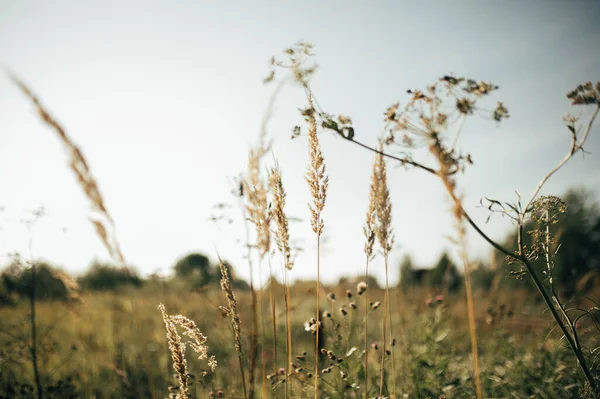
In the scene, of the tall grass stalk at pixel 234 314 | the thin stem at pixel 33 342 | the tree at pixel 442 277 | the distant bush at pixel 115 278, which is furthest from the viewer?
the tree at pixel 442 277

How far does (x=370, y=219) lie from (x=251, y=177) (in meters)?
0.82

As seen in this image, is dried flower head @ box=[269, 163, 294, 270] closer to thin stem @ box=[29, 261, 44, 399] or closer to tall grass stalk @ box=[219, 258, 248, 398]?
tall grass stalk @ box=[219, 258, 248, 398]

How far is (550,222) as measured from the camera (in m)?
1.96

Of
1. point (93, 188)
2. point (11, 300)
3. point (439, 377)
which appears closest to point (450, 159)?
point (93, 188)

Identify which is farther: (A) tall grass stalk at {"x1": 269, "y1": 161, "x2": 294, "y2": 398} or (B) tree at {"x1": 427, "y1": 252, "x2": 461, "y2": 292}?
(B) tree at {"x1": 427, "y1": 252, "x2": 461, "y2": 292}

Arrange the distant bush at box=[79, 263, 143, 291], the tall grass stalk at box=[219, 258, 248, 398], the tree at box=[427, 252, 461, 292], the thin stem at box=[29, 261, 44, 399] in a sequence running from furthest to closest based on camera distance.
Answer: the tree at box=[427, 252, 461, 292]
the thin stem at box=[29, 261, 44, 399]
the distant bush at box=[79, 263, 143, 291]
the tall grass stalk at box=[219, 258, 248, 398]

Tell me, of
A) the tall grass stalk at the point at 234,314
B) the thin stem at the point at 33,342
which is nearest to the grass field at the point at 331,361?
the tall grass stalk at the point at 234,314

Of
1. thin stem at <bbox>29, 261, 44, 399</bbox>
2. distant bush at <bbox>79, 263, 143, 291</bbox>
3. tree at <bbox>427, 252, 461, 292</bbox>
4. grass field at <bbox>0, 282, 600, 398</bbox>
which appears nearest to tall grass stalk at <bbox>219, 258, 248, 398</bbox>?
grass field at <bbox>0, 282, 600, 398</bbox>

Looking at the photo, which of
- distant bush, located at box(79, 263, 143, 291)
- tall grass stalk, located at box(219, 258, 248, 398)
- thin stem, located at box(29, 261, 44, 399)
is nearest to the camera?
tall grass stalk, located at box(219, 258, 248, 398)

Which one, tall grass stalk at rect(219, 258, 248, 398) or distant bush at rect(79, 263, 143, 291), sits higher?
distant bush at rect(79, 263, 143, 291)

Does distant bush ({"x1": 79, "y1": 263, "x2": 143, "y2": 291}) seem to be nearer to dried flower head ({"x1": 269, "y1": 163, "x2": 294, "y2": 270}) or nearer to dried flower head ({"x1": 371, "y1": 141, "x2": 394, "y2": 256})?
dried flower head ({"x1": 269, "y1": 163, "x2": 294, "y2": 270})

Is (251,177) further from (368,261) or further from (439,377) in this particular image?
(439,377)

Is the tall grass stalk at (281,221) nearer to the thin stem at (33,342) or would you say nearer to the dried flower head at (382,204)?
the dried flower head at (382,204)

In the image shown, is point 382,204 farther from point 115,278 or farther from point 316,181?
point 115,278
